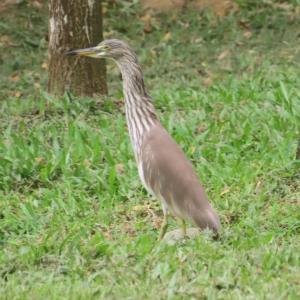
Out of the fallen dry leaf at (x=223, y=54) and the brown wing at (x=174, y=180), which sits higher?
the brown wing at (x=174, y=180)

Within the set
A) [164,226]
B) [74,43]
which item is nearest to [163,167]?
[164,226]

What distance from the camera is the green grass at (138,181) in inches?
242

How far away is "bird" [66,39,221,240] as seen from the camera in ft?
22.1

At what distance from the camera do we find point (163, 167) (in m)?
6.95

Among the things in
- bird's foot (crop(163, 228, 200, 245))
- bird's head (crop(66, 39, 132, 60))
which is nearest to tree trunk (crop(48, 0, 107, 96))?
bird's head (crop(66, 39, 132, 60))

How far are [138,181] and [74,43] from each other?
9.74ft

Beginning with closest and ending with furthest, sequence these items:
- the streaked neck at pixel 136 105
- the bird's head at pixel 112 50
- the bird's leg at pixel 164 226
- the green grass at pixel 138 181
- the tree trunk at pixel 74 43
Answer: the green grass at pixel 138 181, the bird's leg at pixel 164 226, the streaked neck at pixel 136 105, the bird's head at pixel 112 50, the tree trunk at pixel 74 43

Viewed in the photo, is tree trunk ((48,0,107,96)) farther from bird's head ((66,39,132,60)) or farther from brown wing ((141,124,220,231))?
brown wing ((141,124,220,231))

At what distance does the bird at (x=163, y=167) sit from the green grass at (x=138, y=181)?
0.21 meters

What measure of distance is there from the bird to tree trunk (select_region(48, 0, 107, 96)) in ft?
10.8

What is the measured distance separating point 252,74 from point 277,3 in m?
2.82

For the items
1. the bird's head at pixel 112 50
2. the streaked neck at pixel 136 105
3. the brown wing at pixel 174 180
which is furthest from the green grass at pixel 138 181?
the bird's head at pixel 112 50

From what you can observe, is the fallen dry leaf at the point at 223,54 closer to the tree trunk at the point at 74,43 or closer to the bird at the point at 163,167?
the tree trunk at the point at 74,43

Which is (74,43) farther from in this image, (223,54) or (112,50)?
(112,50)
